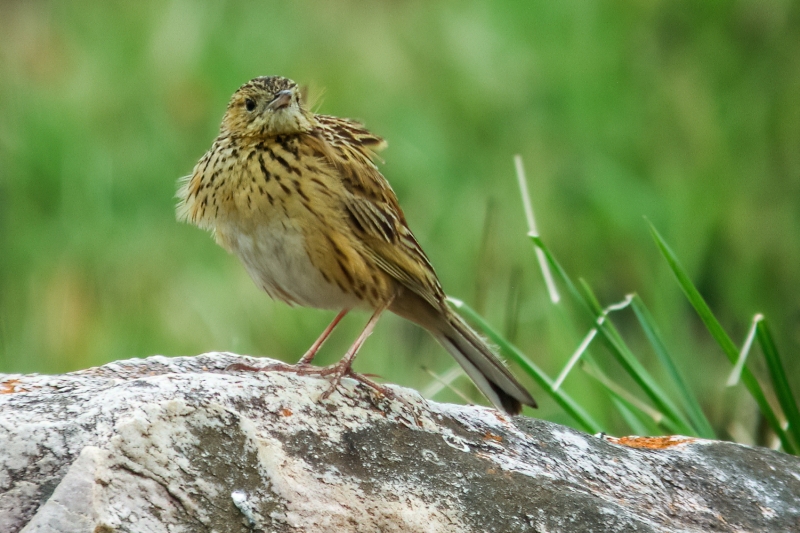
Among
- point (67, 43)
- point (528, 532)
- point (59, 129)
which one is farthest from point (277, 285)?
point (67, 43)

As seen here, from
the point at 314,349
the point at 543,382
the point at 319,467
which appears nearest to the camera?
the point at 319,467

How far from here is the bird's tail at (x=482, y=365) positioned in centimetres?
408

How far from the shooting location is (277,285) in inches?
157

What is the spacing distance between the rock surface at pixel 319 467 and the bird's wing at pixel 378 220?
785 millimetres

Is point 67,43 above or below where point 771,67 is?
below

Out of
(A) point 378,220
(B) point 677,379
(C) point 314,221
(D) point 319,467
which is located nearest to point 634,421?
(B) point 677,379

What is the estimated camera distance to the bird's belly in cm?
379

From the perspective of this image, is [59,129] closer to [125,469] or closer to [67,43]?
[67,43]

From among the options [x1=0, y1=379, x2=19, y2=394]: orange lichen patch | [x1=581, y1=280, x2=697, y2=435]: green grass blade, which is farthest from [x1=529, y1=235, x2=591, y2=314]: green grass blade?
[x1=0, y1=379, x2=19, y2=394]: orange lichen patch

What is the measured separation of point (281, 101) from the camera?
4.00 metres

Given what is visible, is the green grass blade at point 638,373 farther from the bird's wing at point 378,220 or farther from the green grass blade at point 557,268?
the bird's wing at point 378,220

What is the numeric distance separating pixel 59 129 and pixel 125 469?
488 centimetres

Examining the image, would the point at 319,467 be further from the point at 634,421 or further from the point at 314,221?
the point at 634,421

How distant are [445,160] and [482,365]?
108 inches
